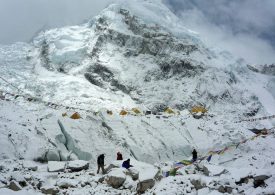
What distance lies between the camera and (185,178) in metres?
19.7

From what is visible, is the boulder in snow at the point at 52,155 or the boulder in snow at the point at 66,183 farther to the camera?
the boulder in snow at the point at 52,155

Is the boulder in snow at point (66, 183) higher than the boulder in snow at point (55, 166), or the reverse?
the boulder in snow at point (66, 183)

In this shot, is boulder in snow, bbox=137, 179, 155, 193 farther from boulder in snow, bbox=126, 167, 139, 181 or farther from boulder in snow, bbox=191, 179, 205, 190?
boulder in snow, bbox=191, 179, 205, 190

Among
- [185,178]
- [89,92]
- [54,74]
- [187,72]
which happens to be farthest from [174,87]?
[185,178]

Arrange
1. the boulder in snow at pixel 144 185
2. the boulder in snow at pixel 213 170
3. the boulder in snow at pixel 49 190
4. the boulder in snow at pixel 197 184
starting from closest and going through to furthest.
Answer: the boulder in snow at pixel 197 184 → the boulder in snow at pixel 49 190 → the boulder in snow at pixel 144 185 → the boulder in snow at pixel 213 170

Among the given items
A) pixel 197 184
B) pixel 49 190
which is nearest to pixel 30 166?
pixel 49 190

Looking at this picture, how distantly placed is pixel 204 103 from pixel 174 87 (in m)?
20.2

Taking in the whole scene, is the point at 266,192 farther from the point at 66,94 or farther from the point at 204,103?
the point at 204,103

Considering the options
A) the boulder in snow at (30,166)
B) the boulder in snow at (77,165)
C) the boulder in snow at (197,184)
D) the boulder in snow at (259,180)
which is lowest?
the boulder in snow at (77,165)

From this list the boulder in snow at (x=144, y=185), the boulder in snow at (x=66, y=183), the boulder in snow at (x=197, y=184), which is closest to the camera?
the boulder in snow at (x=197, y=184)

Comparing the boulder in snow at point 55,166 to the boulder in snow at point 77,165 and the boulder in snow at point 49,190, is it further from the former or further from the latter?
the boulder in snow at point 49,190

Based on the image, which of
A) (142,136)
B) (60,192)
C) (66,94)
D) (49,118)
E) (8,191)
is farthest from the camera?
(66,94)

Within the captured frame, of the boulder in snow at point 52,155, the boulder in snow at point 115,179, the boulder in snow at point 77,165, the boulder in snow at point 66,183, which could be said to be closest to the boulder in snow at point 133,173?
the boulder in snow at point 115,179

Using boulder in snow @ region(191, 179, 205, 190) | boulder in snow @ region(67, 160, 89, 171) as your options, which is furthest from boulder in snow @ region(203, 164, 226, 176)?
boulder in snow @ region(67, 160, 89, 171)
